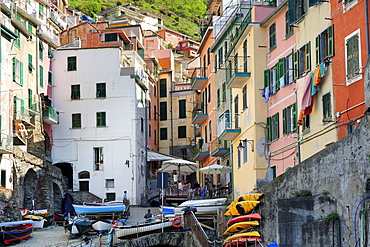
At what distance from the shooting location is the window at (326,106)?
90.5ft

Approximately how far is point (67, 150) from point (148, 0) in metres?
123

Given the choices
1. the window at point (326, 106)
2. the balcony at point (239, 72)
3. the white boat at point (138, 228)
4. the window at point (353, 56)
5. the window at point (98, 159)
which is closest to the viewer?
the window at point (353, 56)

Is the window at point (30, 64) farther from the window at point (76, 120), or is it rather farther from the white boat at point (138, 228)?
the white boat at point (138, 228)

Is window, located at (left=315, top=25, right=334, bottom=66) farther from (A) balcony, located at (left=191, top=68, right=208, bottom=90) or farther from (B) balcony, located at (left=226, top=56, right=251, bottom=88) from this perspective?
(A) balcony, located at (left=191, top=68, right=208, bottom=90)

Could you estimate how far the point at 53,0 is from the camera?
83500 mm

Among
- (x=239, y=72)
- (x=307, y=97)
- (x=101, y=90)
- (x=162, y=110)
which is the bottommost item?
(x=307, y=97)

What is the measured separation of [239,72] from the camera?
38625 millimetres

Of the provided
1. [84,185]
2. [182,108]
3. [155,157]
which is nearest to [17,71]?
[84,185]

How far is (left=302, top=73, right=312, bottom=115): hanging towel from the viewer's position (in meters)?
29.5

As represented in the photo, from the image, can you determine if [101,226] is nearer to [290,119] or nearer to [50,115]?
[290,119]

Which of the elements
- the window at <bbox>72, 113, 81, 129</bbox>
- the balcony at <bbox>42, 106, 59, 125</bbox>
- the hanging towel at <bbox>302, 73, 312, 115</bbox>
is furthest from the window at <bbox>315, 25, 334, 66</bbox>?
the window at <bbox>72, 113, 81, 129</bbox>

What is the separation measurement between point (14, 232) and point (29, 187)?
47.8 ft

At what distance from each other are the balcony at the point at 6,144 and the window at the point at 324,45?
2355 centimetres

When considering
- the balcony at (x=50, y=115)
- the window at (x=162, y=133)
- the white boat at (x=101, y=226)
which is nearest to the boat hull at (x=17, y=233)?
the white boat at (x=101, y=226)
